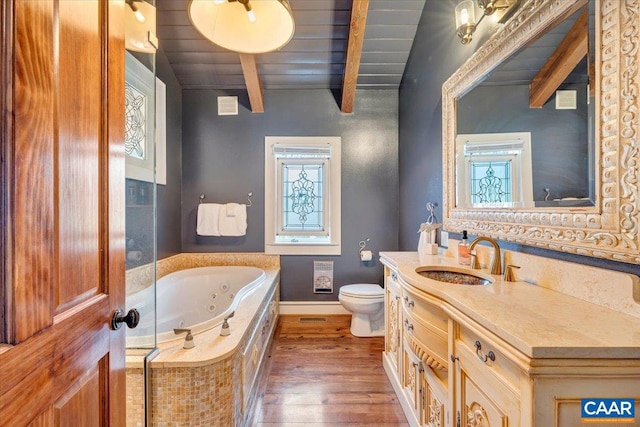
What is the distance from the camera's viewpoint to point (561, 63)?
1117 millimetres

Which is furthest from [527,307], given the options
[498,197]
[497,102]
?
[497,102]

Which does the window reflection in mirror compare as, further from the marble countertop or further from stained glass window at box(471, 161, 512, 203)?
the marble countertop

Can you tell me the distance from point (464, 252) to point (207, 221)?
2545 millimetres

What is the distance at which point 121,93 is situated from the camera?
33.6 inches

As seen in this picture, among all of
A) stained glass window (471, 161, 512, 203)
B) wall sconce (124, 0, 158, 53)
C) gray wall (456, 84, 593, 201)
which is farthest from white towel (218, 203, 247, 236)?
gray wall (456, 84, 593, 201)

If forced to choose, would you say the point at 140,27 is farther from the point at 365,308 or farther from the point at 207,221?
the point at 365,308

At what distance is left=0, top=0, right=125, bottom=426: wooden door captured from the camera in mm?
481

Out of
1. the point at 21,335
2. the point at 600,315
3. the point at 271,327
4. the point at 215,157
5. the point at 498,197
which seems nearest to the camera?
the point at 21,335

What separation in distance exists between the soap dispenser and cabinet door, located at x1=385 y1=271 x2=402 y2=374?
43cm

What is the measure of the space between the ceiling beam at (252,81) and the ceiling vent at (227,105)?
0.71 ft

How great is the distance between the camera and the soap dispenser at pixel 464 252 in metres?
1.65

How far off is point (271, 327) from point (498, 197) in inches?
85.4

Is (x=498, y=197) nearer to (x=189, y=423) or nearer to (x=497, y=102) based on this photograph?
(x=497, y=102)

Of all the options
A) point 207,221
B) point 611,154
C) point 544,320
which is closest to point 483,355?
point 544,320
